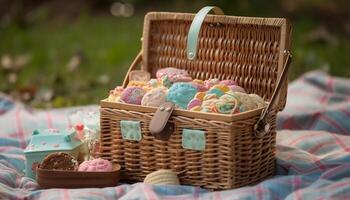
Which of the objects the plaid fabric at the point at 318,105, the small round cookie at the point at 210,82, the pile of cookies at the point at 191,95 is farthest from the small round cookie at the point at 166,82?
the plaid fabric at the point at 318,105

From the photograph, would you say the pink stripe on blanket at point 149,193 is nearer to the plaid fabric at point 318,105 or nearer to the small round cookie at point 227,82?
the small round cookie at point 227,82

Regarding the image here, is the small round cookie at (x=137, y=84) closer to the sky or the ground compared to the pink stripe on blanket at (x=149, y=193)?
closer to the sky

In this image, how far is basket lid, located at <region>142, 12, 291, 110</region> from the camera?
2158 millimetres

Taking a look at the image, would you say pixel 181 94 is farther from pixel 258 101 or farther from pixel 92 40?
pixel 92 40

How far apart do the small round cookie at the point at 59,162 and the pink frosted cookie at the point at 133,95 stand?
0.22m

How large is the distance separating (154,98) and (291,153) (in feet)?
1.68

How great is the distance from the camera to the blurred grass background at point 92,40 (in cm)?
373

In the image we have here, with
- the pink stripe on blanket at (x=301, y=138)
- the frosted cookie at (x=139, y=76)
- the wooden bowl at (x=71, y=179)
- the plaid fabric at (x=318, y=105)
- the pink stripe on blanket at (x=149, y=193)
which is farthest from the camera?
the plaid fabric at (x=318, y=105)

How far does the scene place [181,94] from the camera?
2.01 m

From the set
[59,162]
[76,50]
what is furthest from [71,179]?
[76,50]

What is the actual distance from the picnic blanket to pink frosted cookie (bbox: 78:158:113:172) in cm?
8

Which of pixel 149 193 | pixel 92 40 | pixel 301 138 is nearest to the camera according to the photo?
pixel 149 193

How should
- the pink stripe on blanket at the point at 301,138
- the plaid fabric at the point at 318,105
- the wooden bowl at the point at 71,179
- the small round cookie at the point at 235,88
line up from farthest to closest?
the plaid fabric at the point at 318,105 → the pink stripe on blanket at the point at 301,138 → the small round cookie at the point at 235,88 → the wooden bowl at the point at 71,179

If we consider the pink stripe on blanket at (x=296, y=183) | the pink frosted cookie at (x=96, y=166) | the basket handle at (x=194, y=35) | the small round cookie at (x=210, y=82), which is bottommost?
the pink stripe on blanket at (x=296, y=183)
